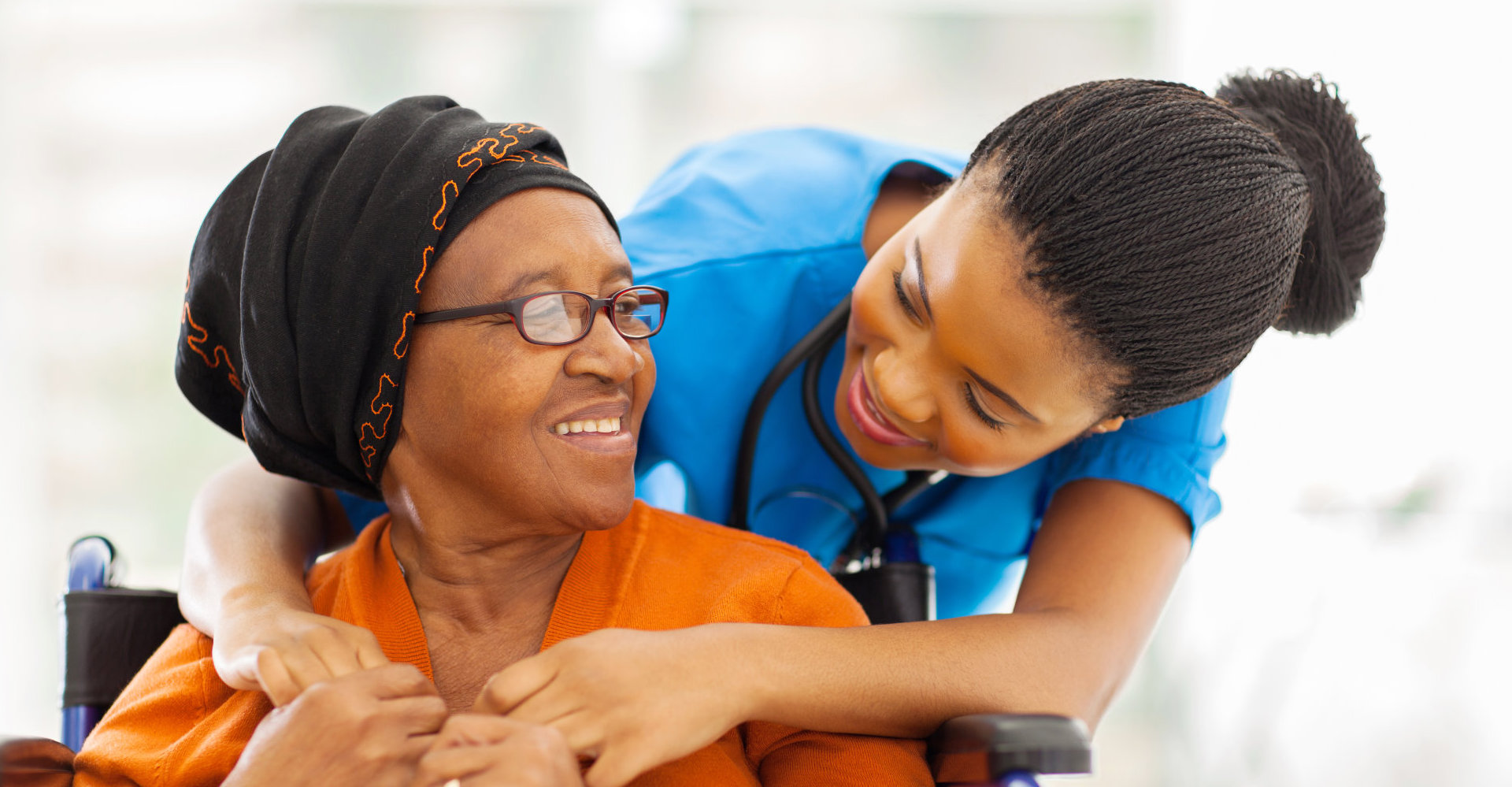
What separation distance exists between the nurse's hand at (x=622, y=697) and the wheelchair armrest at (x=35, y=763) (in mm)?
421

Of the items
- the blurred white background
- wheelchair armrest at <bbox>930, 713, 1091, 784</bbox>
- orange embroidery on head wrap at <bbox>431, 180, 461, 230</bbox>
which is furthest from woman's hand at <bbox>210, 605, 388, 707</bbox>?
the blurred white background

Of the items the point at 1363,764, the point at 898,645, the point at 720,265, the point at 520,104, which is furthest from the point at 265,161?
the point at 1363,764

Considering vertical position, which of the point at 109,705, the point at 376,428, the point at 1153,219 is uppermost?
the point at 1153,219

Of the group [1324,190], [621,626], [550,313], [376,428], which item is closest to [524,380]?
[550,313]

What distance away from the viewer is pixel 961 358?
3.83 feet

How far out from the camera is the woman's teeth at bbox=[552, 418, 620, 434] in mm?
1134

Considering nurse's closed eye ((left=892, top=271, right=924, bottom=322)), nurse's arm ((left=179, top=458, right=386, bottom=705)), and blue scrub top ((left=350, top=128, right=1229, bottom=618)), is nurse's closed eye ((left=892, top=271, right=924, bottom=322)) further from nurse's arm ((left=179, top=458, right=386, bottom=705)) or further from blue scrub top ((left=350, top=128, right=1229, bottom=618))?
nurse's arm ((left=179, top=458, right=386, bottom=705))

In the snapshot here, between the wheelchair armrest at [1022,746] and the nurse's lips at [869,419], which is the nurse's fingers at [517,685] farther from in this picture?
the nurse's lips at [869,419]

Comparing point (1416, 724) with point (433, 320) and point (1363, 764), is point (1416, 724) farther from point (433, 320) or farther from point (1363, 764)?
point (433, 320)

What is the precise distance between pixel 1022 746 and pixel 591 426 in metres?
0.52

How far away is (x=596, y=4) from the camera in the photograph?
3.63 meters

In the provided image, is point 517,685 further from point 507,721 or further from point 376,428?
point 376,428

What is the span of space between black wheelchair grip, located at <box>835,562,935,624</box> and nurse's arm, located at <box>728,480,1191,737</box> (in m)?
0.13

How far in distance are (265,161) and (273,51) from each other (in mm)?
2679
